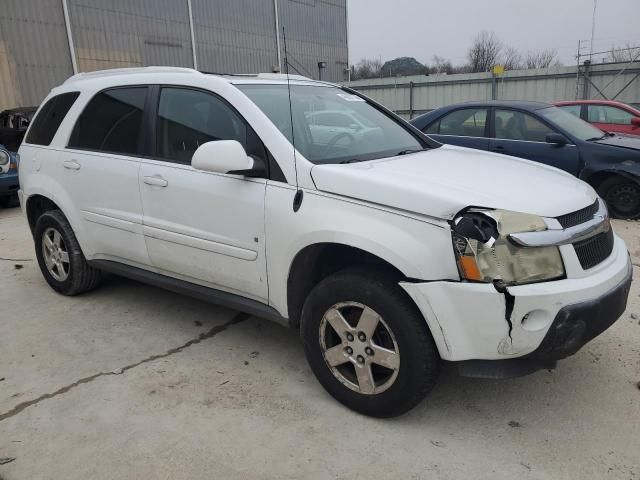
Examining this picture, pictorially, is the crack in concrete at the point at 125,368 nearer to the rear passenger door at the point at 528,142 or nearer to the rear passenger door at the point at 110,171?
the rear passenger door at the point at 110,171

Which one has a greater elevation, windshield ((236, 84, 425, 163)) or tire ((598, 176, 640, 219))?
windshield ((236, 84, 425, 163))

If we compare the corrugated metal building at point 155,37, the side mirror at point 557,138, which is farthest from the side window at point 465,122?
the corrugated metal building at point 155,37

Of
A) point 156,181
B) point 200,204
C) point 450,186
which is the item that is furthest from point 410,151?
point 156,181

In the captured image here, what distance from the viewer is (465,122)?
7328 millimetres

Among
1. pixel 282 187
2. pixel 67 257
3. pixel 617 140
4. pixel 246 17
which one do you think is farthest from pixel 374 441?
pixel 246 17

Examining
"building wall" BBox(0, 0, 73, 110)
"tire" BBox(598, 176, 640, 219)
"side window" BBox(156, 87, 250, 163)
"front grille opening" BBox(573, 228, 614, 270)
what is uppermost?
"building wall" BBox(0, 0, 73, 110)

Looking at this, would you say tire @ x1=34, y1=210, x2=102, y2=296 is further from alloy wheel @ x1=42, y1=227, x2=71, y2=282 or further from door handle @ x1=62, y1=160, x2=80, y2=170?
door handle @ x1=62, y1=160, x2=80, y2=170

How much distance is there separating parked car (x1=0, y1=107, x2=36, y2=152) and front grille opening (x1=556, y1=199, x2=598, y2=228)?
9674mm

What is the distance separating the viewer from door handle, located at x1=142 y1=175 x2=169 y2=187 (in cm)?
336

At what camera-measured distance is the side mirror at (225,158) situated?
281 centimetres

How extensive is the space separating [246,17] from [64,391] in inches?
934

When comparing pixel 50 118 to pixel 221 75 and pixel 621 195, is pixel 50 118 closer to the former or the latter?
pixel 221 75

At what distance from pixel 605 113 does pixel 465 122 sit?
11.5ft

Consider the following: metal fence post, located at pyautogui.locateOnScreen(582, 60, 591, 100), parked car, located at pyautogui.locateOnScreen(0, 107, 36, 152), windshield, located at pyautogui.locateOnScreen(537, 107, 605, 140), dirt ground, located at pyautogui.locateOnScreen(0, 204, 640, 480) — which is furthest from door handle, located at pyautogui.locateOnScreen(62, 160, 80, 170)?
metal fence post, located at pyautogui.locateOnScreen(582, 60, 591, 100)
